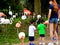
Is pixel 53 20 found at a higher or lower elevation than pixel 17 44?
higher

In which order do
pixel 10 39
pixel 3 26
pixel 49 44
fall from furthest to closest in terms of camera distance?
pixel 3 26
pixel 10 39
pixel 49 44

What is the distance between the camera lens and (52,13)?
1090 cm

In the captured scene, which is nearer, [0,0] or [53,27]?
[53,27]

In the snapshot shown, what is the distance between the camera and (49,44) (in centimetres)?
1076

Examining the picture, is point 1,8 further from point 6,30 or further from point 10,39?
point 10,39

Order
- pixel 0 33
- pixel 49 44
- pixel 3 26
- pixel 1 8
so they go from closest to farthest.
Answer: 1. pixel 49 44
2. pixel 0 33
3. pixel 3 26
4. pixel 1 8

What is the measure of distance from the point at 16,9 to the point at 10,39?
12.8 meters

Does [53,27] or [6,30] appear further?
[6,30]

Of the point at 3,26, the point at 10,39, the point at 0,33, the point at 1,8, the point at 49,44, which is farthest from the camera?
the point at 1,8

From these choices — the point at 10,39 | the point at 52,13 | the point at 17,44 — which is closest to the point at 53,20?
the point at 52,13

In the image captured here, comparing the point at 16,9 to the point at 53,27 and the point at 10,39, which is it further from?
the point at 53,27

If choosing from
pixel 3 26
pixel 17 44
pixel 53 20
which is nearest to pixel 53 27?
pixel 53 20

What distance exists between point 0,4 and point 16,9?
1.47 meters

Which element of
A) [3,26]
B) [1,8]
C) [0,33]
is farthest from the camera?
[1,8]
